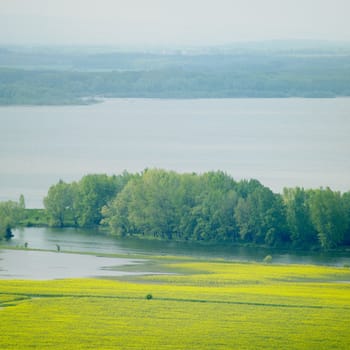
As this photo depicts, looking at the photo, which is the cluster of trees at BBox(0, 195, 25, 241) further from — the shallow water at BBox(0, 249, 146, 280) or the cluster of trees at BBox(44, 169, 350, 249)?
the shallow water at BBox(0, 249, 146, 280)

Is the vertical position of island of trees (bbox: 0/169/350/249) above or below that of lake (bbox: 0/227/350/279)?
above

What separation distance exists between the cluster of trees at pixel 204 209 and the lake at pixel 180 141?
331 cm

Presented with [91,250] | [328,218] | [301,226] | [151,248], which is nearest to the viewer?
[91,250]

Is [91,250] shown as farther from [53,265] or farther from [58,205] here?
[58,205]

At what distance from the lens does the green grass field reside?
541 inches

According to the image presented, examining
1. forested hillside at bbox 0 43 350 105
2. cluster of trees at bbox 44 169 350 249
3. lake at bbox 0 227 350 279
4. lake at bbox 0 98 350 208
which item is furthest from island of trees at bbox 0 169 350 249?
forested hillside at bbox 0 43 350 105

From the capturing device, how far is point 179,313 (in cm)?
1530

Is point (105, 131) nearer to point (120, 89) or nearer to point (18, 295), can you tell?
point (120, 89)

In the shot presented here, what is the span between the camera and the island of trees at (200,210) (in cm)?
2594

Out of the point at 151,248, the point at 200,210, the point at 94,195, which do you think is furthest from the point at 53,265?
the point at 94,195

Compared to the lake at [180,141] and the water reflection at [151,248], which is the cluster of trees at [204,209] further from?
the lake at [180,141]

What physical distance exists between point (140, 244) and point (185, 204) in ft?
6.89

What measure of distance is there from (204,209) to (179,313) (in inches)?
459

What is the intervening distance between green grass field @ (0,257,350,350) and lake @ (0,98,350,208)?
14.4 m
